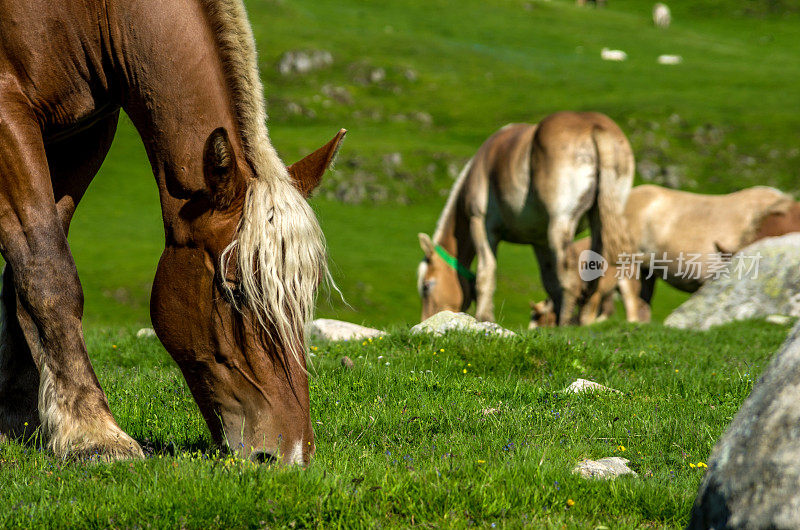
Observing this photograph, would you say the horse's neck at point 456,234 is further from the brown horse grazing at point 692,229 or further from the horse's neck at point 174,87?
the horse's neck at point 174,87

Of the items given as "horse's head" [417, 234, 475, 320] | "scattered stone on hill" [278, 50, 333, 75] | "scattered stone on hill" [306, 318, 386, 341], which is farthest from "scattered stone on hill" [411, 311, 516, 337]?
"scattered stone on hill" [278, 50, 333, 75]

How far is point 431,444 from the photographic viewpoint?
5.89 m

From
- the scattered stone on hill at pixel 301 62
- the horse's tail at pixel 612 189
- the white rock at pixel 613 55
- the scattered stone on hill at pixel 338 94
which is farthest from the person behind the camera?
the white rock at pixel 613 55

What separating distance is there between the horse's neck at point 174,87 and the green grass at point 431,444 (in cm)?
170

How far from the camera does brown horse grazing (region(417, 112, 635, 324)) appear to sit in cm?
1697

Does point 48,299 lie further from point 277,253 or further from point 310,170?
point 310,170

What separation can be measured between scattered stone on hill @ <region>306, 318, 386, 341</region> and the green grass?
77 centimetres

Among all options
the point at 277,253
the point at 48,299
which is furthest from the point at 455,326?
the point at 48,299

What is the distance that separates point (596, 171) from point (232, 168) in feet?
44.3

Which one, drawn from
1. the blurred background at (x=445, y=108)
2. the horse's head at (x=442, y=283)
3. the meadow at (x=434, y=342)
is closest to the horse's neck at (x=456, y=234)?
the horse's head at (x=442, y=283)

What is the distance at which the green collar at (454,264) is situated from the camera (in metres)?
18.9

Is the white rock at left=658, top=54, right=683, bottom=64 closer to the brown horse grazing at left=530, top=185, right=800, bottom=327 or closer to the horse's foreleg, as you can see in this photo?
the brown horse grazing at left=530, top=185, right=800, bottom=327

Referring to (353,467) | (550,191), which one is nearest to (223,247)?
(353,467)

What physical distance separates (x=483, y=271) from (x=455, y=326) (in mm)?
8354
